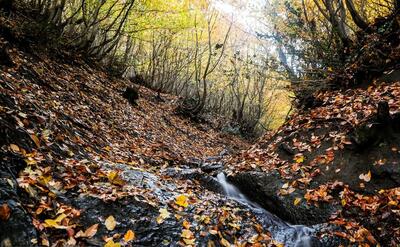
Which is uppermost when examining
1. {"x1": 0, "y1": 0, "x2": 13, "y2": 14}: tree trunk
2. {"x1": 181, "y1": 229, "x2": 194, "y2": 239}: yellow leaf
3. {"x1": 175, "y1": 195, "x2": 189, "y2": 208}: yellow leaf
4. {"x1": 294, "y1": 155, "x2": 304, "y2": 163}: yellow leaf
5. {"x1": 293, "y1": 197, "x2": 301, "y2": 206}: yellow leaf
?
{"x1": 0, "y1": 0, "x2": 13, "y2": 14}: tree trunk

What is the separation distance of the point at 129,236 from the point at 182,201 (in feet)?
4.80

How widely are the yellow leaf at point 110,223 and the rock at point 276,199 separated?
3.47 metres

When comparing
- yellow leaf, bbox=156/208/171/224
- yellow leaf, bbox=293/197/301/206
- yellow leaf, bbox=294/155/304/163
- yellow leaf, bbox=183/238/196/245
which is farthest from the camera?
yellow leaf, bbox=294/155/304/163

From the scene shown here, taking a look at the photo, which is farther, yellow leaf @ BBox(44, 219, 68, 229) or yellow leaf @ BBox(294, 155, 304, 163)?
yellow leaf @ BBox(294, 155, 304, 163)

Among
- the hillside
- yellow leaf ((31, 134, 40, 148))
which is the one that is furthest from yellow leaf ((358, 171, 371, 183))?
yellow leaf ((31, 134, 40, 148))

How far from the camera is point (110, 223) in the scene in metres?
4.15

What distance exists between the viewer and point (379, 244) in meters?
4.80

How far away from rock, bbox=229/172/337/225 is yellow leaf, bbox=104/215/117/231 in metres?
3.47

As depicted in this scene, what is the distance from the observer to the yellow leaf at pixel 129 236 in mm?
4012

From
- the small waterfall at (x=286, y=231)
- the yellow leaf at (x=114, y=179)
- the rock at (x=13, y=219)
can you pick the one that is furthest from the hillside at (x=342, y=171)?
the rock at (x=13, y=219)

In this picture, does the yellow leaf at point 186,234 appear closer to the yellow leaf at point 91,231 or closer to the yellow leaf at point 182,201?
the yellow leaf at point 182,201

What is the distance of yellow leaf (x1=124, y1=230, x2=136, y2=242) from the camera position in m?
4.01

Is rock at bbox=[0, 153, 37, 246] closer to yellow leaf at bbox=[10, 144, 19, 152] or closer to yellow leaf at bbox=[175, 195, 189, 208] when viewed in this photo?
yellow leaf at bbox=[10, 144, 19, 152]

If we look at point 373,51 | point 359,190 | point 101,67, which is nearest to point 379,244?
point 359,190
